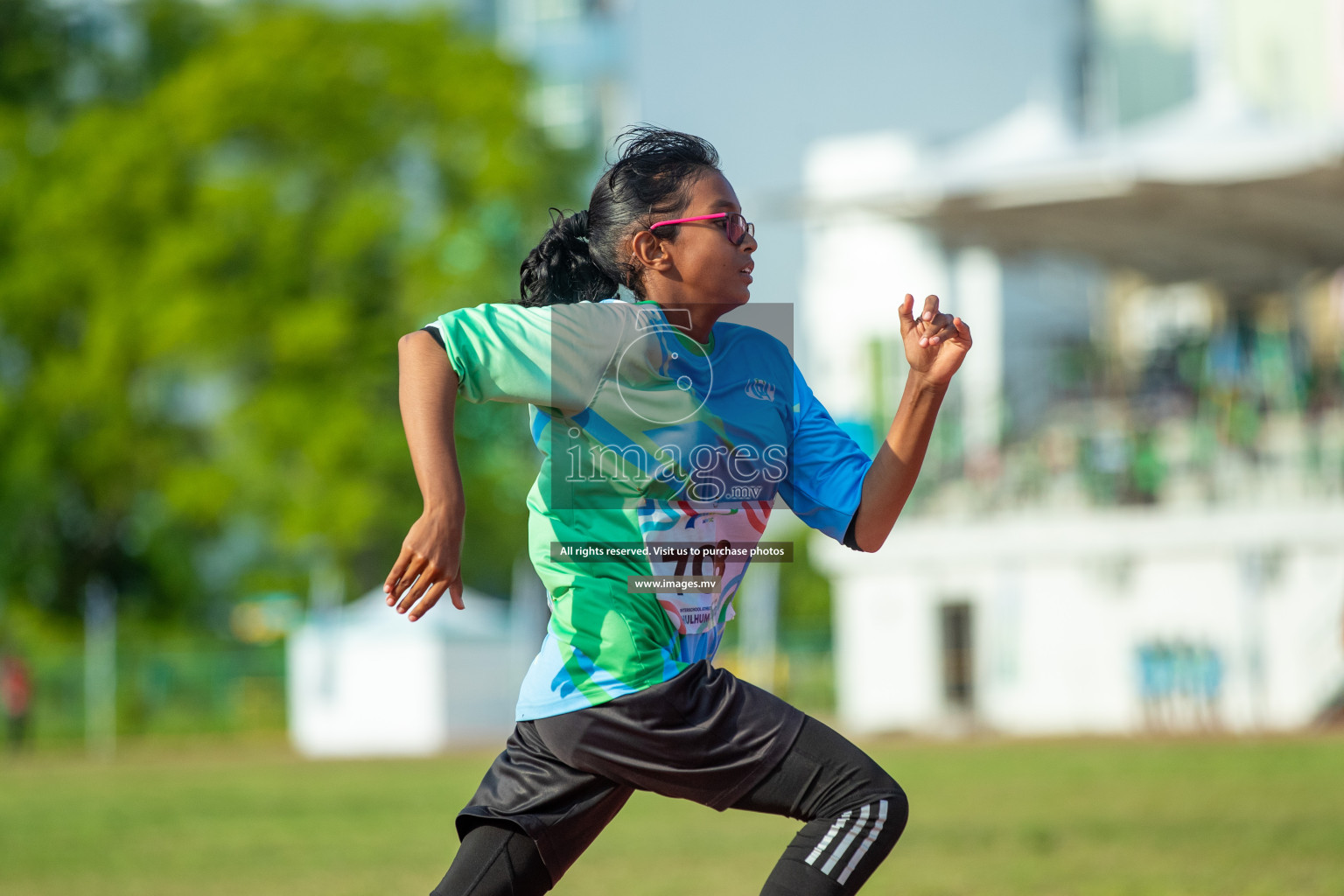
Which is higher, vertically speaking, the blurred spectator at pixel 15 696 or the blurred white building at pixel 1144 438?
the blurred white building at pixel 1144 438

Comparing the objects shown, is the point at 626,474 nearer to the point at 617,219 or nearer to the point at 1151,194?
the point at 617,219

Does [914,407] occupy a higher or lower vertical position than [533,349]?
Result: lower

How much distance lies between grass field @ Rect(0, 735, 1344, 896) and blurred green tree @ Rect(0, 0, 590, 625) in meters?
11.9

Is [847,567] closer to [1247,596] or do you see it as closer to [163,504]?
[1247,596]

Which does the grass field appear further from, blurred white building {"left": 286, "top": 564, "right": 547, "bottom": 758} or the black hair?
blurred white building {"left": 286, "top": 564, "right": 547, "bottom": 758}

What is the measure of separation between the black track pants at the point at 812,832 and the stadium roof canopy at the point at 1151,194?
1939cm

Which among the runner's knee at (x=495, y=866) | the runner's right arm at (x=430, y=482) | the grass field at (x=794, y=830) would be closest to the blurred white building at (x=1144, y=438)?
the grass field at (x=794, y=830)

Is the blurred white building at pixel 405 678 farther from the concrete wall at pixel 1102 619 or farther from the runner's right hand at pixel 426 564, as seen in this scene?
the runner's right hand at pixel 426 564

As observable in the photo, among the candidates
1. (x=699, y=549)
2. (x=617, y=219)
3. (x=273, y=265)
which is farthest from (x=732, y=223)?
(x=273, y=265)

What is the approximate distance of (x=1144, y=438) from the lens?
2258 centimetres

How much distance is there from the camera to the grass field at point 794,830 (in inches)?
342

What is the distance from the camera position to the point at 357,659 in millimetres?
27984

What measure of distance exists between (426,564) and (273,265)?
1174 inches

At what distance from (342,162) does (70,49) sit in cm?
731
